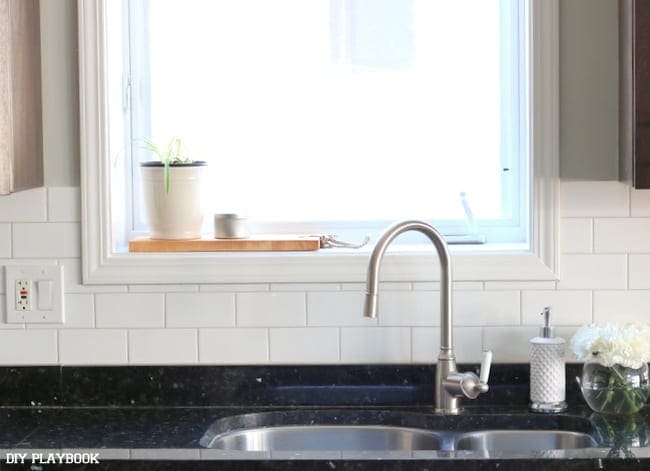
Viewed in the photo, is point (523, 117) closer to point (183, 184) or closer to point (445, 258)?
point (445, 258)

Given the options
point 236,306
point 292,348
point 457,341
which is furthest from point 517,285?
point 236,306

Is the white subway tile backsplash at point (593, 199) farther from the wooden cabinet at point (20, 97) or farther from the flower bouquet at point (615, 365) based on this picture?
the wooden cabinet at point (20, 97)

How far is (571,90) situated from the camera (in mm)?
2391

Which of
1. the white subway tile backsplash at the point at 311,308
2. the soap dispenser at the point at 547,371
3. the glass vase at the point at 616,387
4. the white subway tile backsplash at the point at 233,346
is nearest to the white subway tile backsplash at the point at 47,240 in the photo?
the white subway tile backsplash at the point at 311,308

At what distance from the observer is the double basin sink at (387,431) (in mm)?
2279

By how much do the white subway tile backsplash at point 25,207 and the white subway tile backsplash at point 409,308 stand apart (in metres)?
0.79

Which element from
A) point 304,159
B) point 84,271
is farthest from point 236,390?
point 304,159

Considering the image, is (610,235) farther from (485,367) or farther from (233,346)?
(233,346)

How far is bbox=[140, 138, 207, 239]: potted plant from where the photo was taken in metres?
2.47

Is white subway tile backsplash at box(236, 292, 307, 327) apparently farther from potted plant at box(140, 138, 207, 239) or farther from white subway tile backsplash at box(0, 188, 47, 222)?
white subway tile backsplash at box(0, 188, 47, 222)

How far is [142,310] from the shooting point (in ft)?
7.98

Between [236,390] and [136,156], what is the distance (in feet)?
2.07

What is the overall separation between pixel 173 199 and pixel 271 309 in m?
0.34

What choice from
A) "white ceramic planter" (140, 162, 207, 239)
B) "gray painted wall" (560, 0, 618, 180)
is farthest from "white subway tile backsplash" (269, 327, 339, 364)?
"gray painted wall" (560, 0, 618, 180)
